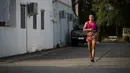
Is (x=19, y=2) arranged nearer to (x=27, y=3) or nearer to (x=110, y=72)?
(x=27, y=3)

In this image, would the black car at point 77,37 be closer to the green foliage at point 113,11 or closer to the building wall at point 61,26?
the building wall at point 61,26

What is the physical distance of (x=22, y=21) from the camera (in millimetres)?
23922

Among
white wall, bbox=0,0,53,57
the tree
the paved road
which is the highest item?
the tree

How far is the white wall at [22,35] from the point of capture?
20620 mm

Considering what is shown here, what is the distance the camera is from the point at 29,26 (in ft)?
81.6

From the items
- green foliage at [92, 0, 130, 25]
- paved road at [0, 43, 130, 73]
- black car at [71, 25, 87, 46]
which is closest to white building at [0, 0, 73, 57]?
black car at [71, 25, 87, 46]

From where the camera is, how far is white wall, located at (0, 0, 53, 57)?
2062 cm

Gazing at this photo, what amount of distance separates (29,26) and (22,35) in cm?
170

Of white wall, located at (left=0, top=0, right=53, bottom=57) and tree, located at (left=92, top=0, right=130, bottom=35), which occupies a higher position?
tree, located at (left=92, top=0, right=130, bottom=35)

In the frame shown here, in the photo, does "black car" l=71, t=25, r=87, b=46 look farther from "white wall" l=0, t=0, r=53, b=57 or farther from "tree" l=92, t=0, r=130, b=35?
"tree" l=92, t=0, r=130, b=35

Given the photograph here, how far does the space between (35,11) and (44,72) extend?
12.1 meters

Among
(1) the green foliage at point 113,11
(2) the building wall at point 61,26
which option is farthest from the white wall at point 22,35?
(1) the green foliage at point 113,11

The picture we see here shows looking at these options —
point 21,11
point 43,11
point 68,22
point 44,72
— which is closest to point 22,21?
point 21,11

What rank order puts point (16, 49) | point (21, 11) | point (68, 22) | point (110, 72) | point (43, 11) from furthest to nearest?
point (68, 22)
point (43, 11)
point (21, 11)
point (16, 49)
point (110, 72)
